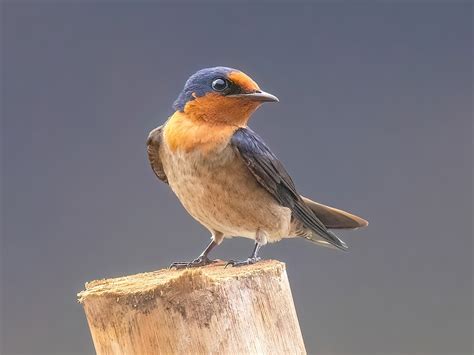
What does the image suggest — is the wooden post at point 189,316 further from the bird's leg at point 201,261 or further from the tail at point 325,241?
the tail at point 325,241

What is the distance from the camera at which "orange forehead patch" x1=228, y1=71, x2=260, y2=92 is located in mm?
2736

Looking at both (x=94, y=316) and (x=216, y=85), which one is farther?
(x=216, y=85)

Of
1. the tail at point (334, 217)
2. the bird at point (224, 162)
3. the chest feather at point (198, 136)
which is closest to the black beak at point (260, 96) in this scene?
the bird at point (224, 162)

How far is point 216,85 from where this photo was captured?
2.77 metres

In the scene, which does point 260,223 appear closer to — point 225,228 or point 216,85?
point 225,228

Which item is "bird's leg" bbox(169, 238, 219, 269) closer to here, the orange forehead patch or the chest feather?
the chest feather

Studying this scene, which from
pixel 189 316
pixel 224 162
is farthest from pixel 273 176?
pixel 189 316

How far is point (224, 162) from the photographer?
284 centimetres

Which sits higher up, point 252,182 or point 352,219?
point 252,182

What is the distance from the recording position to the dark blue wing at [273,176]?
2850 millimetres

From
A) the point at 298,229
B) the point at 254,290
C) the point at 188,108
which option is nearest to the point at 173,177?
the point at 188,108

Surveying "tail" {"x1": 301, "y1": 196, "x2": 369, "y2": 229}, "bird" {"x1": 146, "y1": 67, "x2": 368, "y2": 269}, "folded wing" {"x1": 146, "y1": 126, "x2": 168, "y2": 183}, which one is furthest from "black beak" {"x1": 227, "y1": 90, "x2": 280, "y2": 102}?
"tail" {"x1": 301, "y1": 196, "x2": 369, "y2": 229}

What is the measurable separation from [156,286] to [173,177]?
949mm

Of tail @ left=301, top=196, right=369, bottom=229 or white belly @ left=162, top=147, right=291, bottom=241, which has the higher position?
white belly @ left=162, top=147, right=291, bottom=241
